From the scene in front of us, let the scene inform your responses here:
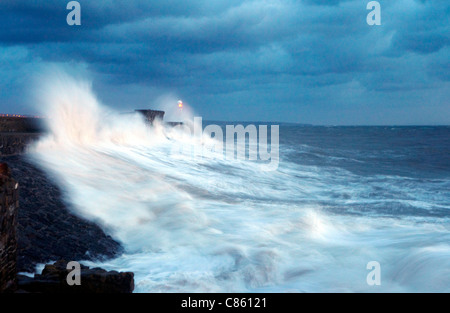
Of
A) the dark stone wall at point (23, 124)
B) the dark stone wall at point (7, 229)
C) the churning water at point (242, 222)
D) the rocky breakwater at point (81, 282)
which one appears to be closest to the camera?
the dark stone wall at point (7, 229)

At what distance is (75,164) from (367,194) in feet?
25.4

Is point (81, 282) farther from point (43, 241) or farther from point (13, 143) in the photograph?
point (13, 143)

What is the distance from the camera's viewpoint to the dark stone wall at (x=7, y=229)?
3.45 m

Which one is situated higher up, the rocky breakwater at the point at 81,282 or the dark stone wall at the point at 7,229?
the dark stone wall at the point at 7,229

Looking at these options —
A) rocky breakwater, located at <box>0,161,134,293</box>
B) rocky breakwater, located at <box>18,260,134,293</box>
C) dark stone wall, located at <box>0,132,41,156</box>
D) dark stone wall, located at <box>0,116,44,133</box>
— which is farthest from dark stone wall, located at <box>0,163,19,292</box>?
dark stone wall, located at <box>0,116,44,133</box>

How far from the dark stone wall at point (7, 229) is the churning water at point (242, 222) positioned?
1422mm

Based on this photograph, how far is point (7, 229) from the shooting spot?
11.7ft

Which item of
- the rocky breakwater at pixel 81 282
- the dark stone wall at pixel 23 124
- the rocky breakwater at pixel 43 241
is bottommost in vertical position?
the rocky breakwater at pixel 81 282

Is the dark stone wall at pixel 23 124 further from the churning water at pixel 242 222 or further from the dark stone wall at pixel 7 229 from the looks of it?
the dark stone wall at pixel 7 229

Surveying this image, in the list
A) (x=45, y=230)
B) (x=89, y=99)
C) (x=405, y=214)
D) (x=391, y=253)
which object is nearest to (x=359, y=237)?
(x=391, y=253)

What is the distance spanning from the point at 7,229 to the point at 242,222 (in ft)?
14.8

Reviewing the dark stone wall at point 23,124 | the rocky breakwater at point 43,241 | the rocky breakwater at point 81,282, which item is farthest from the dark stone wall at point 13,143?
the rocky breakwater at point 81,282

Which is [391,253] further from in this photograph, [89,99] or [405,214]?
[89,99]

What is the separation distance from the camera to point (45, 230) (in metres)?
5.39
